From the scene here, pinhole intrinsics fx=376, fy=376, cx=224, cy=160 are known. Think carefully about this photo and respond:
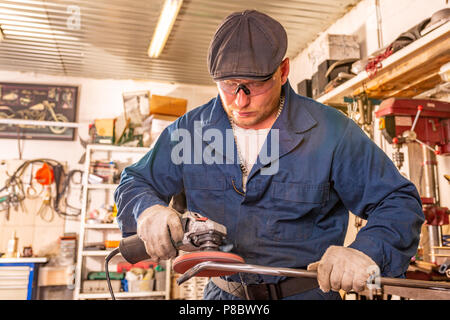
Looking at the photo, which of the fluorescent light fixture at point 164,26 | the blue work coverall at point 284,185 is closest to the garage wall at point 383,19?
the fluorescent light fixture at point 164,26

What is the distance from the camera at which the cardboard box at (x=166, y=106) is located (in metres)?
4.67

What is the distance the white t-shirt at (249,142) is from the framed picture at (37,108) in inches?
169

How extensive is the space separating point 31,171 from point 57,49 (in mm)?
1615

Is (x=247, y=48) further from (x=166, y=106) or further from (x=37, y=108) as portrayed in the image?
(x=37, y=108)

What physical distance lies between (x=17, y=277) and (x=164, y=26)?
10.5 feet

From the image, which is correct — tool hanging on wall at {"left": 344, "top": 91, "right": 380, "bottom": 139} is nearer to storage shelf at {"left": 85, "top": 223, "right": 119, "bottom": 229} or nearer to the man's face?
the man's face

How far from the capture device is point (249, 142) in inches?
52.4

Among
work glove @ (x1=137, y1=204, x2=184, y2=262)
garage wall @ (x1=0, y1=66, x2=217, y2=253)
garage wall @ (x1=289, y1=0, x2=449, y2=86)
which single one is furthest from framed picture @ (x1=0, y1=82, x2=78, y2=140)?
work glove @ (x1=137, y1=204, x2=184, y2=262)

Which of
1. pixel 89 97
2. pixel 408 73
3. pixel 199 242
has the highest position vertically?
pixel 89 97

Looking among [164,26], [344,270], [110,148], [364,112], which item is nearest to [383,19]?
[364,112]

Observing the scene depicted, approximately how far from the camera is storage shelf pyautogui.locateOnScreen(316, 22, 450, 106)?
73.1 inches

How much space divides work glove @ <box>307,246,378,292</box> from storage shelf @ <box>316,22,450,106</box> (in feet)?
4.44

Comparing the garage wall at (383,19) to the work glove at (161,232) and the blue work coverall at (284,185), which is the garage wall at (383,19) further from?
the work glove at (161,232)

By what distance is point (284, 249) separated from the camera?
1198 millimetres
